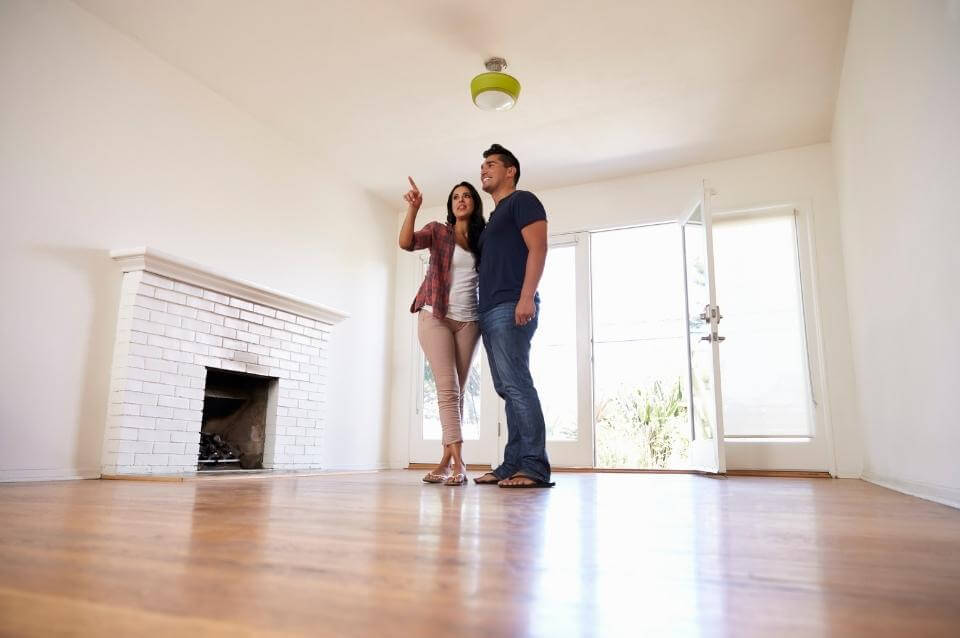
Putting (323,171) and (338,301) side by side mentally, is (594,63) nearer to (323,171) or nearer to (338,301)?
(323,171)

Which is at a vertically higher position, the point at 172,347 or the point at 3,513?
the point at 172,347

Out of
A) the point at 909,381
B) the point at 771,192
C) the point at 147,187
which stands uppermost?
the point at 771,192

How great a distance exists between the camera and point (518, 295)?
235cm

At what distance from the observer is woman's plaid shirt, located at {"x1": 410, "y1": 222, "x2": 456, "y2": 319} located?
8.20ft

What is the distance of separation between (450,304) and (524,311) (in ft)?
1.31

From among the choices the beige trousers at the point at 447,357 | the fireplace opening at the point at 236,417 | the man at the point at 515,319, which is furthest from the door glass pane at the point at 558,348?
the man at the point at 515,319

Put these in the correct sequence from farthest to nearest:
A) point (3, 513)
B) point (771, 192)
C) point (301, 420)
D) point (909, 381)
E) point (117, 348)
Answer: point (771, 192) → point (301, 420) → point (117, 348) → point (909, 381) → point (3, 513)

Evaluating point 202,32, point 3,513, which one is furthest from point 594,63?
point 3,513

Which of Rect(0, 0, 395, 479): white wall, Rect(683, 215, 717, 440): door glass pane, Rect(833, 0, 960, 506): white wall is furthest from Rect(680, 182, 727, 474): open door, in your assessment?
Rect(0, 0, 395, 479): white wall

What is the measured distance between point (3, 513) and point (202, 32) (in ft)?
9.84

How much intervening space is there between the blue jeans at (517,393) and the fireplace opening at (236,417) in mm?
2348

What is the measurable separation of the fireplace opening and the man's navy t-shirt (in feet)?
7.60

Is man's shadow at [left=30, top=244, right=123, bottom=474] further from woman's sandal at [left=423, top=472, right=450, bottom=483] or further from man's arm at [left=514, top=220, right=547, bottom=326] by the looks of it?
man's arm at [left=514, top=220, right=547, bottom=326]

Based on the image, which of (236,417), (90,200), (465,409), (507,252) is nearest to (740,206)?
(465,409)
